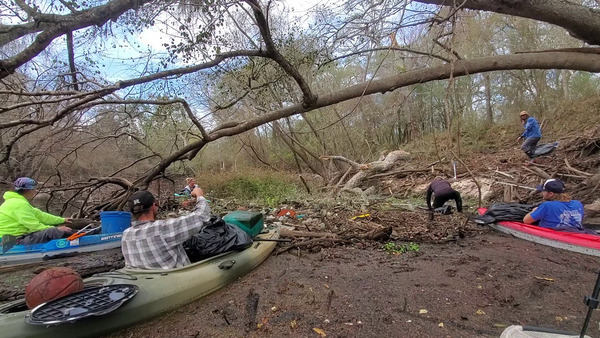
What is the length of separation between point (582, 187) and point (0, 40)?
11.1 metres

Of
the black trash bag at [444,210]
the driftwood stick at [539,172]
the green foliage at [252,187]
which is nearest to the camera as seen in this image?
the black trash bag at [444,210]

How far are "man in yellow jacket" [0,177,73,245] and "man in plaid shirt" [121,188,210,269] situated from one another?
3.11 meters

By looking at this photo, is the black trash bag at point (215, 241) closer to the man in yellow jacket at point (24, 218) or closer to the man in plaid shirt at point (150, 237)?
the man in plaid shirt at point (150, 237)

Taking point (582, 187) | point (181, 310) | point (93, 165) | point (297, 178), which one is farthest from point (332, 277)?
point (93, 165)

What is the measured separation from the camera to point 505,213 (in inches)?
253

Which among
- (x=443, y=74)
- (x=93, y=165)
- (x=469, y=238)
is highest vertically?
(x=443, y=74)

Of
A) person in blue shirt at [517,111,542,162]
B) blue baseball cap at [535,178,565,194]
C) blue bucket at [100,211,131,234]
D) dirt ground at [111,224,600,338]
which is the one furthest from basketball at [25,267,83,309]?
person in blue shirt at [517,111,542,162]

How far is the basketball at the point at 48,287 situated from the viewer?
2.94 metres

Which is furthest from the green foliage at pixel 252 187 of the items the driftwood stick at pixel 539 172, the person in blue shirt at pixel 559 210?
the person in blue shirt at pixel 559 210

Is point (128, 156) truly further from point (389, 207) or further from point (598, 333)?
point (598, 333)

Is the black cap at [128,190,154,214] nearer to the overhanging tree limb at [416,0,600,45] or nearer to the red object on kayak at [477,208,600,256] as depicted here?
the overhanging tree limb at [416,0,600,45]

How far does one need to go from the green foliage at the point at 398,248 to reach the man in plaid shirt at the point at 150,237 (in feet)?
9.99

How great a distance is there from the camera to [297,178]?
14.3 m

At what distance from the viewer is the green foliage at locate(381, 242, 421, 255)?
529cm
